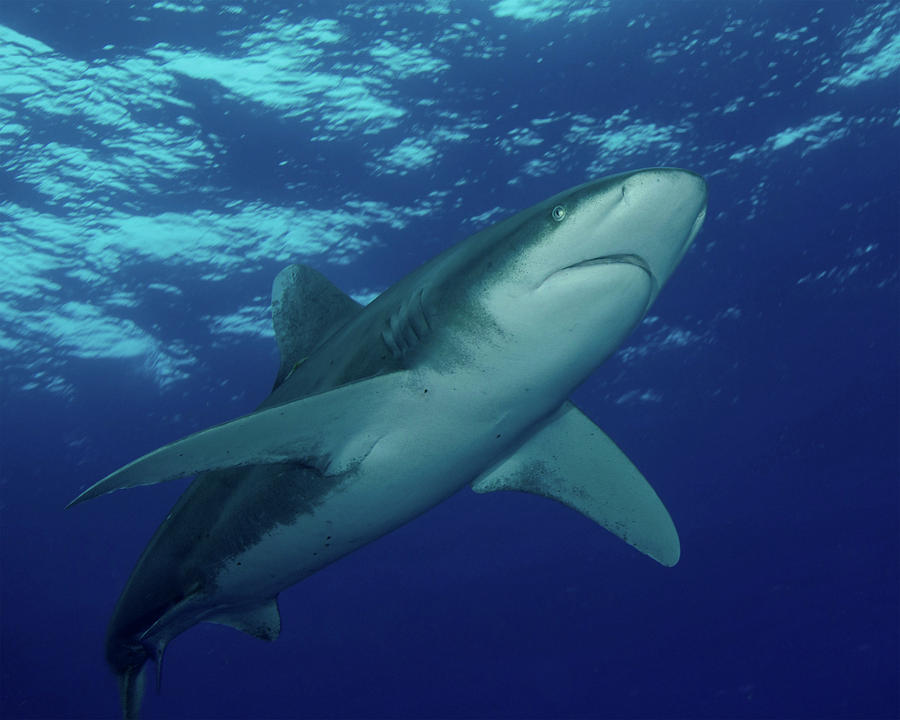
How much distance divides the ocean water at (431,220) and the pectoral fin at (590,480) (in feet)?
24.1

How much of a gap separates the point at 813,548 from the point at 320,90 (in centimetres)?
3403

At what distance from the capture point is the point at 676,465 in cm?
2497

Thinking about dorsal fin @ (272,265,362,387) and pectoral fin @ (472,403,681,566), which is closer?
pectoral fin @ (472,403,681,566)

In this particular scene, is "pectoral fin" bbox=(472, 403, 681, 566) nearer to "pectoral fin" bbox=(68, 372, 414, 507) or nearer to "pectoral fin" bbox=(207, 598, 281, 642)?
"pectoral fin" bbox=(68, 372, 414, 507)

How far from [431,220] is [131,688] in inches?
383

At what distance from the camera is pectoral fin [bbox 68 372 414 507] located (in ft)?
10.5

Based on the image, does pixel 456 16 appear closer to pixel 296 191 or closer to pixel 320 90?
pixel 320 90

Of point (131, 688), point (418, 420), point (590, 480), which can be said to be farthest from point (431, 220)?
point (418, 420)

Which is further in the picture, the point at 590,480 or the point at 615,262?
the point at 590,480

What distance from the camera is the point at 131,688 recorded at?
551cm

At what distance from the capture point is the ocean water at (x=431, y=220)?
10367 millimetres

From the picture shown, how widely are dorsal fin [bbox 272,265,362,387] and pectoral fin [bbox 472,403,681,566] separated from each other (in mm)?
1704

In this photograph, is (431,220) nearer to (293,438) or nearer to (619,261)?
(293,438)

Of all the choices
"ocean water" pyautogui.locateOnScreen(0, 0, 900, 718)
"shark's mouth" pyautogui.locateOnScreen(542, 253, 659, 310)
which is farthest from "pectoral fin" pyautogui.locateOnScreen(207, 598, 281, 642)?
"ocean water" pyautogui.locateOnScreen(0, 0, 900, 718)
